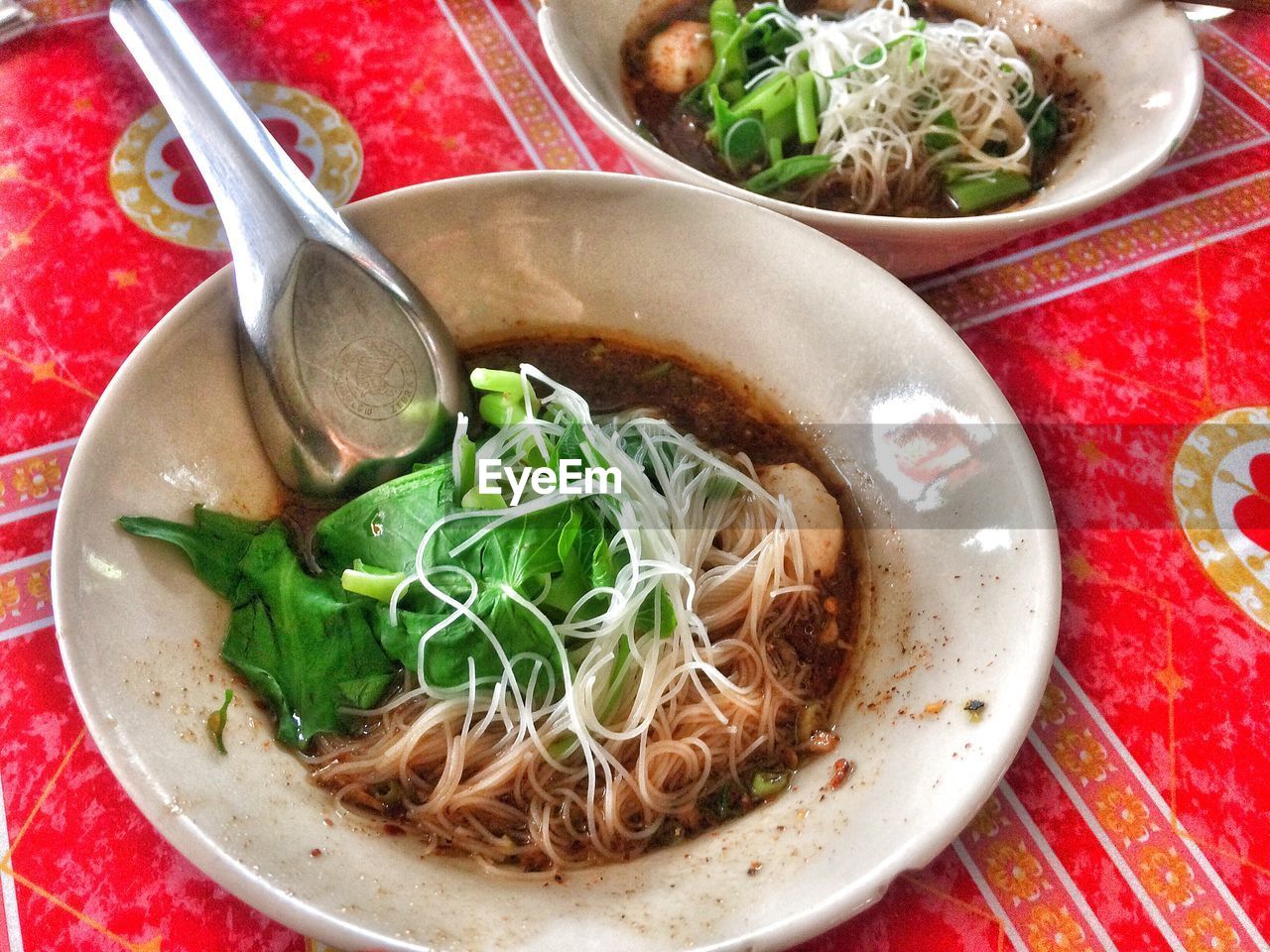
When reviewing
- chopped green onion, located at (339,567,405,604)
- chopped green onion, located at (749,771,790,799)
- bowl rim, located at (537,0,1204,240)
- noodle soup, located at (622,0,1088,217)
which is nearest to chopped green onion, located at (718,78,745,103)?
noodle soup, located at (622,0,1088,217)

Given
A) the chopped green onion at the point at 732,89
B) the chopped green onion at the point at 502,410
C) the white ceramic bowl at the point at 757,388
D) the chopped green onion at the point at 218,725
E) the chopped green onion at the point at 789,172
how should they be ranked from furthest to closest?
1. the chopped green onion at the point at 732,89
2. the chopped green onion at the point at 789,172
3. the chopped green onion at the point at 502,410
4. the chopped green onion at the point at 218,725
5. the white ceramic bowl at the point at 757,388

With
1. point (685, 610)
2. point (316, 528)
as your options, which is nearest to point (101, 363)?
point (316, 528)

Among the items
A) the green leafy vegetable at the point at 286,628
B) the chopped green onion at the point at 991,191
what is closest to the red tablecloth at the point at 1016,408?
the chopped green onion at the point at 991,191

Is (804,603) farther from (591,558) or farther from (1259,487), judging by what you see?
A: (1259,487)

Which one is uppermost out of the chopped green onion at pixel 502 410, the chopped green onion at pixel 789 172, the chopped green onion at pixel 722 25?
the chopped green onion at pixel 722 25

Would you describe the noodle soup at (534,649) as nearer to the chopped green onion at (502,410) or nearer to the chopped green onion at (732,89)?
the chopped green onion at (502,410)

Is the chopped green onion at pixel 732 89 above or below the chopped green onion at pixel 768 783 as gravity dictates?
above
